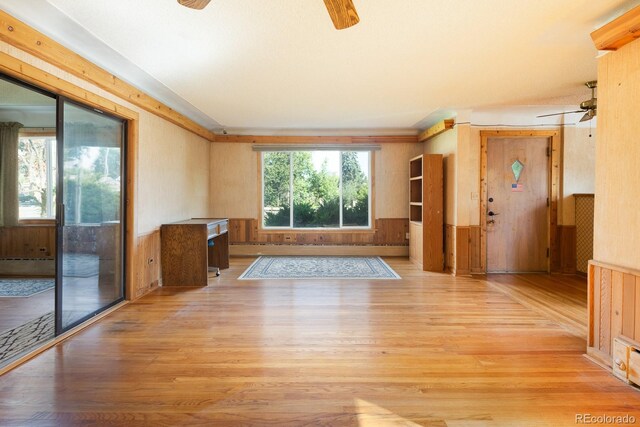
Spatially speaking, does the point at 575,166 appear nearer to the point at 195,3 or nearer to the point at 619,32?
the point at 619,32

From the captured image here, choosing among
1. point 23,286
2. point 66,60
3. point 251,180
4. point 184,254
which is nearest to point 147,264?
point 184,254

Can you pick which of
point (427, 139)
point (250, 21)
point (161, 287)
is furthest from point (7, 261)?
point (427, 139)

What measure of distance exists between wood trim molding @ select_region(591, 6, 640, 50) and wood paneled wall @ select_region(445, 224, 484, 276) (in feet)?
10.5

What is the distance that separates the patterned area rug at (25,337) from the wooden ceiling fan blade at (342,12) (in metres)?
3.18

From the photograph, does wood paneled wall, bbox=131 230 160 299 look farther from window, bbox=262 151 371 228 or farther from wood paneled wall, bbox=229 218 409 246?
window, bbox=262 151 371 228

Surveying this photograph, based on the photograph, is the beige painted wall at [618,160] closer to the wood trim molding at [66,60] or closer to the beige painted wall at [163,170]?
the wood trim molding at [66,60]

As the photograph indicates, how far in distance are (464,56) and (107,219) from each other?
13.2ft

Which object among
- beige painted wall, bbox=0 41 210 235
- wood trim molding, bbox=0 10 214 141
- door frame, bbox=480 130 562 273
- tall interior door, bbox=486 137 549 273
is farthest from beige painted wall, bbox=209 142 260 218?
tall interior door, bbox=486 137 549 273

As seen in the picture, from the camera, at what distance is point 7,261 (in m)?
5.13

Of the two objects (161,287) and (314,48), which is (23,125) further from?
(314,48)

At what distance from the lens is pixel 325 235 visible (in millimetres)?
7016

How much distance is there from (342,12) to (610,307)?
104 inches

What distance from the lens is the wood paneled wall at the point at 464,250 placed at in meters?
5.23

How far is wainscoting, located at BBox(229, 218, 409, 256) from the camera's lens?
698 cm
